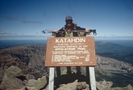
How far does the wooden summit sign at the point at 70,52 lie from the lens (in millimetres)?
6418

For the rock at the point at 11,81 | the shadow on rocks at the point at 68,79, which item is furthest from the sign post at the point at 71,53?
the rock at the point at 11,81

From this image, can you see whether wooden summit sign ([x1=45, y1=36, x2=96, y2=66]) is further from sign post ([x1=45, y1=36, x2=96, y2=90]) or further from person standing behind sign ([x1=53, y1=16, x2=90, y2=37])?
person standing behind sign ([x1=53, y1=16, x2=90, y2=37])

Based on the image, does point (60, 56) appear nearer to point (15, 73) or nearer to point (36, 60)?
point (15, 73)

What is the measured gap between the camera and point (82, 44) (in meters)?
6.84

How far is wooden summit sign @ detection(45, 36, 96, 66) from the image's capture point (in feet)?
21.1

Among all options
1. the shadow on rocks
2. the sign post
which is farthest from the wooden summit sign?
the shadow on rocks

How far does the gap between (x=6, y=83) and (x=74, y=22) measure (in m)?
7.69

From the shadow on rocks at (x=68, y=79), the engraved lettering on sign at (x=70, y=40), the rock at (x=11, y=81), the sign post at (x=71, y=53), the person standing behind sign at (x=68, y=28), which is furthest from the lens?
the rock at (x=11, y=81)

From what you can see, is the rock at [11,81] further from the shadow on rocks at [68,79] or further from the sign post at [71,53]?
the sign post at [71,53]

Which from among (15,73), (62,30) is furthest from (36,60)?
(62,30)

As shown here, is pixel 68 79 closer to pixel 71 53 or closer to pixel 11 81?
pixel 71 53

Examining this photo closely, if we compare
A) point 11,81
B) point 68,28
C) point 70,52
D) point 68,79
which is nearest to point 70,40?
point 70,52

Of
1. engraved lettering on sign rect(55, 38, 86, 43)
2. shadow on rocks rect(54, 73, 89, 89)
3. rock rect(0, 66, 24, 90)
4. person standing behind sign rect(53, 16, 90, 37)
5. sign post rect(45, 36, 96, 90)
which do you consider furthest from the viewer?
rock rect(0, 66, 24, 90)

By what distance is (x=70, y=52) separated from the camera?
6.69 m
